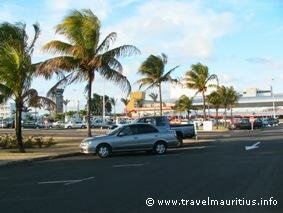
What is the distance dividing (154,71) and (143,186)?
3589 cm

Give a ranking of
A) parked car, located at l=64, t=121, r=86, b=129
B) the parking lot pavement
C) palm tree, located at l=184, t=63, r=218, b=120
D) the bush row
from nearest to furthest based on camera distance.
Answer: the parking lot pavement, the bush row, palm tree, located at l=184, t=63, r=218, b=120, parked car, located at l=64, t=121, r=86, b=129

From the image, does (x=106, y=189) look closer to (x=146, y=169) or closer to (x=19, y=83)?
(x=146, y=169)

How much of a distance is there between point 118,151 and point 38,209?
15652mm

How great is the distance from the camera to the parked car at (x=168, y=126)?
3273 cm

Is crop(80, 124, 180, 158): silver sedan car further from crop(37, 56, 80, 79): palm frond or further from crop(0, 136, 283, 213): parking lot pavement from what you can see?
crop(37, 56, 80, 79): palm frond

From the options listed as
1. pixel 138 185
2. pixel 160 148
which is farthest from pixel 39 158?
pixel 138 185

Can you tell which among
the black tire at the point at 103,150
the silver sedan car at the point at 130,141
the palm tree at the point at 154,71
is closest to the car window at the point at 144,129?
the silver sedan car at the point at 130,141

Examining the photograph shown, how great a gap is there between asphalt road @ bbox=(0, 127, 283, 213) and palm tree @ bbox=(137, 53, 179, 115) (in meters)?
28.4

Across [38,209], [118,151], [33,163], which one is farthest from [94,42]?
[38,209]

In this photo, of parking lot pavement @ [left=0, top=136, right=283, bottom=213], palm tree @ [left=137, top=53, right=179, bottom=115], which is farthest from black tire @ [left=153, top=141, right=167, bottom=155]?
palm tree @ [left=137, top=53, right=179, bottom=115]

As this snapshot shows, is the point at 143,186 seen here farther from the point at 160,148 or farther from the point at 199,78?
the point at 199,78

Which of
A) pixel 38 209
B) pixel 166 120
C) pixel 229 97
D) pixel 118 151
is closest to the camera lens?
pixel 38 209

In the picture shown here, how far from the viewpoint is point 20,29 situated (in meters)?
30.8

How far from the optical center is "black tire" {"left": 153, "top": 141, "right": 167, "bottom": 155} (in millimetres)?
27125
